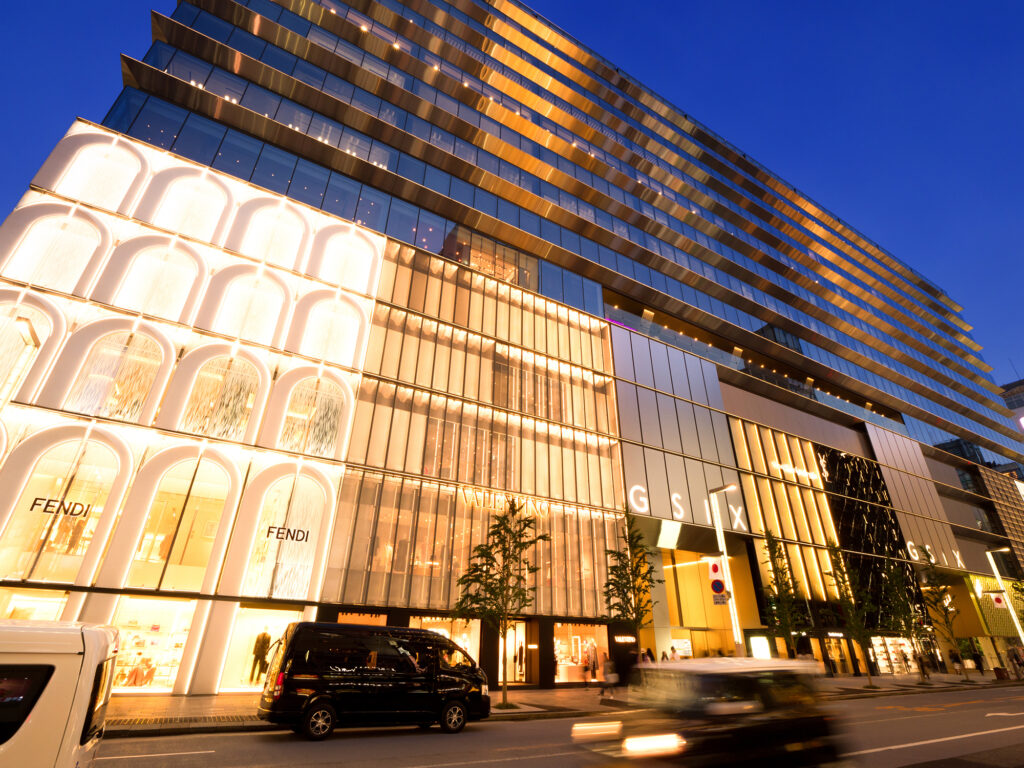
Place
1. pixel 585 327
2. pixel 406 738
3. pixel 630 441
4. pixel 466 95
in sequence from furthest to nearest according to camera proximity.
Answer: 1. pixel 466 95
2. pixel 585 327
3. pixel 630 441
4. pixel 406 738

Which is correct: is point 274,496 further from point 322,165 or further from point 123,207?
point 322,165

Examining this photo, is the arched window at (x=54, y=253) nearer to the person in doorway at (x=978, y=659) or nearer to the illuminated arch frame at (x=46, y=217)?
the illuminated arch frame at (x=46, y=217)

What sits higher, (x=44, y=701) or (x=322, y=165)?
(x=322, y=165)

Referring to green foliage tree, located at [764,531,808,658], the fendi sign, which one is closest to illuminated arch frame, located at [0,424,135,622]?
the fendi sign

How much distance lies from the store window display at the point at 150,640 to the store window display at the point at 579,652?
53.7 feet

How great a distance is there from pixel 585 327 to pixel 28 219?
94.3ft

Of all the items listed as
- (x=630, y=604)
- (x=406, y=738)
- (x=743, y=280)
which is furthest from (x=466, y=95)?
(x=406, y=738)

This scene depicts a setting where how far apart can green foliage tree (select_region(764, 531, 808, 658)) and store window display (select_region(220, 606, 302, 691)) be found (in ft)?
90.9

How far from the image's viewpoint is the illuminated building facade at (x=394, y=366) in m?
18.2

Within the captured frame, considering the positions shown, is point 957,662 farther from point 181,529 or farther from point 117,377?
point 117,377

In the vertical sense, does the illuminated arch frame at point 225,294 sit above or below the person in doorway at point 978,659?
above

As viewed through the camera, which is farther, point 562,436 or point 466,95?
point 466,95

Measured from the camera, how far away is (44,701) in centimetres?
430

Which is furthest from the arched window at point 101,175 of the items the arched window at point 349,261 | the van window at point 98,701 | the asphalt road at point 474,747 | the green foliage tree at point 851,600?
the green foliage tree at point 851,600
